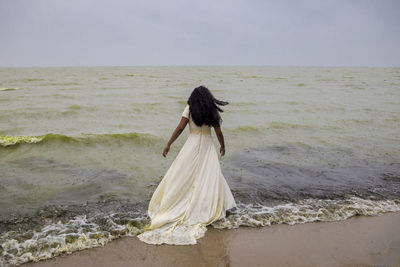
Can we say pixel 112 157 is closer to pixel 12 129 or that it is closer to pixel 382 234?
pixel 12 129

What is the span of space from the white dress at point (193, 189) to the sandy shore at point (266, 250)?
1.17 feet

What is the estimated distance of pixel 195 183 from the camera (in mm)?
4879

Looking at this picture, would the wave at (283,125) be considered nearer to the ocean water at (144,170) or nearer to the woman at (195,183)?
the ocean water at (144,170)

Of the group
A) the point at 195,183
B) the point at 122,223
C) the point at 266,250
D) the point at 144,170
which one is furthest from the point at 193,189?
the point at 144,170

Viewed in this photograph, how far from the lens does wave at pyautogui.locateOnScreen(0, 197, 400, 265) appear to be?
4.15 m

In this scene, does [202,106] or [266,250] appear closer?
[266,250]

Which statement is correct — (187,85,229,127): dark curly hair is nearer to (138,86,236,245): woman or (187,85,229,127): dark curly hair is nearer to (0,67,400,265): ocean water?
(138,86,236,245): woman

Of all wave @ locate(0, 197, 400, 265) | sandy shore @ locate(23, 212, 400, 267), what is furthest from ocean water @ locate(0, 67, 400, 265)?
sandy shore @ locate(23, 212, 400, 267)

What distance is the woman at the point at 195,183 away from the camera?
4531 millimetres

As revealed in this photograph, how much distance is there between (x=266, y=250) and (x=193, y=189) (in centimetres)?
143

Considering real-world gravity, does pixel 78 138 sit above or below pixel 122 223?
above

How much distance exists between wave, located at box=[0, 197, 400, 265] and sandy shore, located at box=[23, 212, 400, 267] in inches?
7.0

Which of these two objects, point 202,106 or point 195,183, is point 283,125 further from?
point 202,106

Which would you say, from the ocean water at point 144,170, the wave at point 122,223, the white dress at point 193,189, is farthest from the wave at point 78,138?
the white dress at point 193,189
